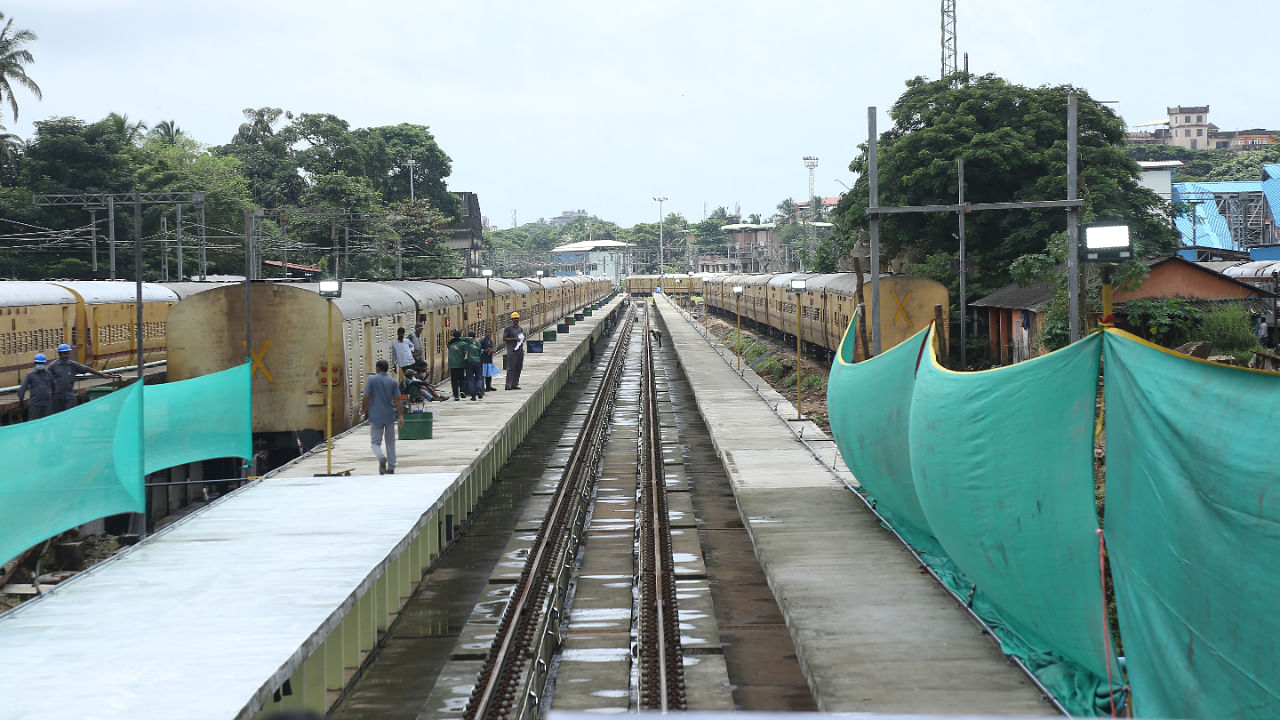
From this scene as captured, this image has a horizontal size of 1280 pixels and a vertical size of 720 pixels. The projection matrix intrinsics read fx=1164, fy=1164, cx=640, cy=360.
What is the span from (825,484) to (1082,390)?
9181 mm

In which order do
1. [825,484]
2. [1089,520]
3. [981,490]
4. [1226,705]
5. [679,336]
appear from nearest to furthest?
[1226,705] < [1089,520] < [981,490] < [825,484] < [679,336]

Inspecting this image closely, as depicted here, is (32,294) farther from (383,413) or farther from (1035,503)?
(1035,503)

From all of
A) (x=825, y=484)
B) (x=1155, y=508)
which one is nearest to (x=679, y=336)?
(x=825, y=484)

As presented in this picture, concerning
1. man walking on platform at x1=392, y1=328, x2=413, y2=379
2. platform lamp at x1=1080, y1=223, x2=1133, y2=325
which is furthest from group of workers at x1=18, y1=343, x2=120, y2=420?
platform lamp at x1=1080, y1=223, x2=1133, y2=325

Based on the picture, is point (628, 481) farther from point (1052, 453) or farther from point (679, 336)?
point (679, 336)

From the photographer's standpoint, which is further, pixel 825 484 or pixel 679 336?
pixel 679 336

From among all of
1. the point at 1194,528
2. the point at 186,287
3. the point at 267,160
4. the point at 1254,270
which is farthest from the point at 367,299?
the point at 267,160

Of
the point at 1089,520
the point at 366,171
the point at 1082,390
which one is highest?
the point at 366,171

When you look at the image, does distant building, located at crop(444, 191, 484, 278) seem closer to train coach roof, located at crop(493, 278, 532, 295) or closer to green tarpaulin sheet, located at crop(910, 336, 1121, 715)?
train coach roof, located at crop(493, 278, 532, 295)

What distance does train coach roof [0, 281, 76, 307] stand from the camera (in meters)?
22.1

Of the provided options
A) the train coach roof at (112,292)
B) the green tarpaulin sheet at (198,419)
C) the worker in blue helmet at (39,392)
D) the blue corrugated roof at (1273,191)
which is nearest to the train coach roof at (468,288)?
the train coach roof at (112,292)

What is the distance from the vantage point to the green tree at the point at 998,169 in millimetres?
31734

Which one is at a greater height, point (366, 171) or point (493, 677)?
point (366, 171)

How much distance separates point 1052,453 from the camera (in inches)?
292
